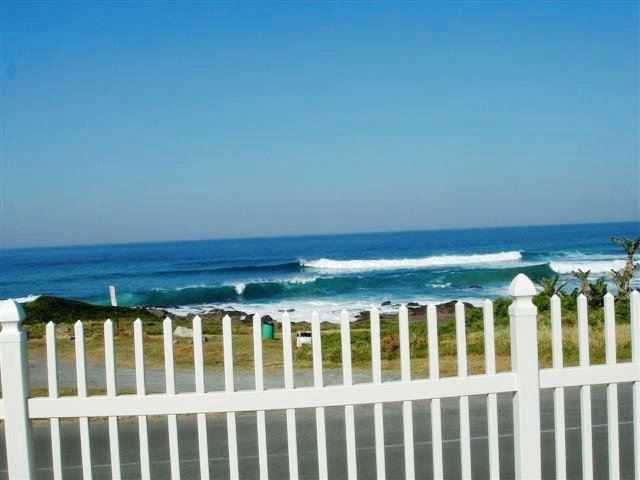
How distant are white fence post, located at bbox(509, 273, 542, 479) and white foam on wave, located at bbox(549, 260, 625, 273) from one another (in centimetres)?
4716

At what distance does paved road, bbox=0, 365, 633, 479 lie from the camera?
5566 mm

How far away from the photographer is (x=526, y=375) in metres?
3.95

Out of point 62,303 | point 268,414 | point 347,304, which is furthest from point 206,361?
point 347,304

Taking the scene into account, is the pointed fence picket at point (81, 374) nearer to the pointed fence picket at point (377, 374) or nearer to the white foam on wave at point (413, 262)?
the pointed fence picket at point (377, 374)

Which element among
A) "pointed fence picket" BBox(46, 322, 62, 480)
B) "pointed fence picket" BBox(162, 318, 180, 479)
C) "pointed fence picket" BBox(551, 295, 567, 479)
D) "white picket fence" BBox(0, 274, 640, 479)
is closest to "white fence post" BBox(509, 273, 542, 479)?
"white picket fence" BBox(0, 274, 640, 479)

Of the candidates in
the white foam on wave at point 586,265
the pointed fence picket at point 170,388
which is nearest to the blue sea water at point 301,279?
the white foam on wave at point 586,265

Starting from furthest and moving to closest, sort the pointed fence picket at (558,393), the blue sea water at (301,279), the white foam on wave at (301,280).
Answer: the white foam on wave at (301,280)
the blue sea water at (301,279)
the pointed fence picket at (558,393)

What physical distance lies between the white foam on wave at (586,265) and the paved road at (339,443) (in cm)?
4413

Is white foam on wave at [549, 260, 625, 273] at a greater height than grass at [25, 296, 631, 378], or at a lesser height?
lesser

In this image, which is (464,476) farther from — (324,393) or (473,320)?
(473,320)

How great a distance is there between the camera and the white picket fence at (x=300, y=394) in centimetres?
369

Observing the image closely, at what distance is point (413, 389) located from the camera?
3.84m

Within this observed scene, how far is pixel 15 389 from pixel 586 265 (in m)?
52.6

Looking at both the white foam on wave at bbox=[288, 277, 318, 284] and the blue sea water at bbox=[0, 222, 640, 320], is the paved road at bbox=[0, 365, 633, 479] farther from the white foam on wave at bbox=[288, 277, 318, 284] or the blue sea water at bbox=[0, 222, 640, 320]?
the white foam on wave at bbox=[288, 277, 318, 284]
